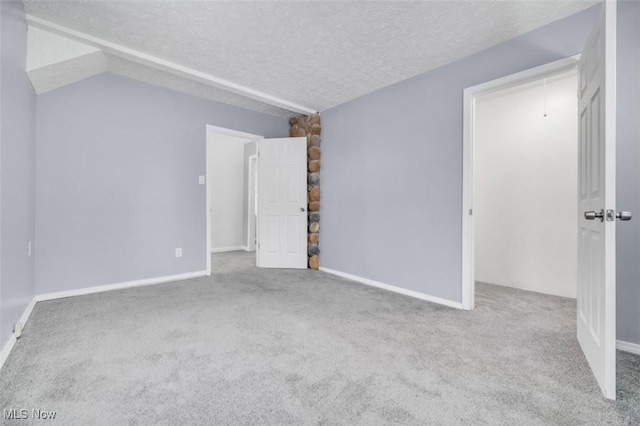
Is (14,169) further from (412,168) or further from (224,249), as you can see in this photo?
(224,249)

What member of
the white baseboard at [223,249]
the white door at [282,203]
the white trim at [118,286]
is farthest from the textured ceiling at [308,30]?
the white baseboard at [223,249]

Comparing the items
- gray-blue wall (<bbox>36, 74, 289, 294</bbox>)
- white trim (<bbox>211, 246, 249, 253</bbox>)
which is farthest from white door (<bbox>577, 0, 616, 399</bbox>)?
white trim (<bbox>211, 246, 249, 253</bbox>)

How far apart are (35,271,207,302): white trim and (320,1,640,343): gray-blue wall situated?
6.09 feet

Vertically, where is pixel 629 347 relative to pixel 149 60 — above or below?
below

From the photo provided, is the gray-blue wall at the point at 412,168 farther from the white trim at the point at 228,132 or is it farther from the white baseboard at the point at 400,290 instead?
the white trim at the point at 228,132

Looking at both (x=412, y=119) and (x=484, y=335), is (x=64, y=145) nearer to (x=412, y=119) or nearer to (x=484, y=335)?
(x=412, y=119)

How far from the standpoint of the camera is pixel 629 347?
1.83 m

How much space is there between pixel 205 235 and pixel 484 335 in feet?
10.9

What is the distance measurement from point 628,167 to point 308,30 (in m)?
2.43

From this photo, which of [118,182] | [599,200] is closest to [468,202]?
[599,200]

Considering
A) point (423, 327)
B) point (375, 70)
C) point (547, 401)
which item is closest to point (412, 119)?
point (375, 70)

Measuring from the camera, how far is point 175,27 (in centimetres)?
227

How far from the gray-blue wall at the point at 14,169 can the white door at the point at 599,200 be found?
3.24 m

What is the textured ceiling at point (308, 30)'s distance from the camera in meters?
2.02
